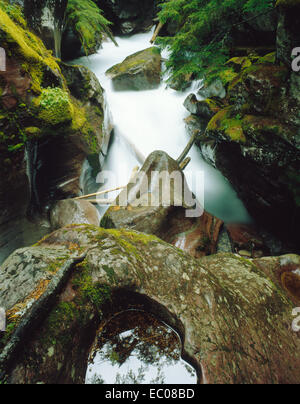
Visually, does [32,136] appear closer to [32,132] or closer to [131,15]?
[32,132]

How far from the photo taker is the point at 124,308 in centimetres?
214

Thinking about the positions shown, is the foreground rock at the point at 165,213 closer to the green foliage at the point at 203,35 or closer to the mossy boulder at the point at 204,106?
the mossy boulder at the point at 204,106

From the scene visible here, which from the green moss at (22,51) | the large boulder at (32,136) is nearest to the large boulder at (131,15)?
the large boulder at (32,136)

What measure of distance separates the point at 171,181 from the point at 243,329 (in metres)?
4.24

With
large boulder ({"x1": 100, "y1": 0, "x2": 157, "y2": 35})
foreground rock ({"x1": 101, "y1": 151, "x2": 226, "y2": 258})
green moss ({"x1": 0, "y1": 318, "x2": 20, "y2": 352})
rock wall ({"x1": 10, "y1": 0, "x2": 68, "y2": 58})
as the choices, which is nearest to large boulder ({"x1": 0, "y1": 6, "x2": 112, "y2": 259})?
rock wall ({"x1": 10, "y1": 0, "x2": 68, "y2": 58})

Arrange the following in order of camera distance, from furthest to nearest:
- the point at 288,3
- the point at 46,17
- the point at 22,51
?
1. the point at 46,17
2. the point at 22,51
3. the point at 288,3

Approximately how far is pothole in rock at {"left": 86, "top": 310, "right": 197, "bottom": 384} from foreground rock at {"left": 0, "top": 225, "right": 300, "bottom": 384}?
92 mm

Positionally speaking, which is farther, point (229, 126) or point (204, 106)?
point (204, 106)

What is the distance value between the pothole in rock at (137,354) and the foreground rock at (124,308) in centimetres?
9

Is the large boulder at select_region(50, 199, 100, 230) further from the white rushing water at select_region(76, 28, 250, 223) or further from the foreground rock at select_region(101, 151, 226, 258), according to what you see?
the white rushing water at select_region(76, 28, 250, 223)

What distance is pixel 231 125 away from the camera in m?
5.14

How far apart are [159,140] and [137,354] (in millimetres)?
8661

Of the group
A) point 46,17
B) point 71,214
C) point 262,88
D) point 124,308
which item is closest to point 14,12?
point 46,17
